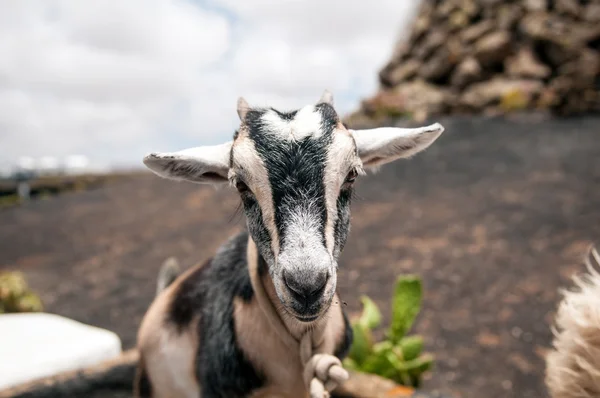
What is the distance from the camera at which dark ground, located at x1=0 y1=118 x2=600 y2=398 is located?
4809 millimetres

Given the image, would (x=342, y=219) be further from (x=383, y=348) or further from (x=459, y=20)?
(x=459, y=20)

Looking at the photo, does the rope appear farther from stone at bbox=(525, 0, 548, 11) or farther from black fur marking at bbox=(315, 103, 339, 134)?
stone at bbox=(525, 0, 548, 11)

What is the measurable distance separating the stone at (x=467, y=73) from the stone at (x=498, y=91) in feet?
1.92

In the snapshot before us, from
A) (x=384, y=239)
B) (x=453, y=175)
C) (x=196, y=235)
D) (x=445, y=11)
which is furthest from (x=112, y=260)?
(x=445, y=11)

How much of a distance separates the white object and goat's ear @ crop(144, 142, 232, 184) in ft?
5.47

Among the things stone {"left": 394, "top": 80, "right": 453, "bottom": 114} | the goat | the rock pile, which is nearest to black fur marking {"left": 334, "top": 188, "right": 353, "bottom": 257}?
the goat

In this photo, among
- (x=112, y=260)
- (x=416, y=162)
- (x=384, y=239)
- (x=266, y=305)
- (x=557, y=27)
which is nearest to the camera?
(x=266, y=305)

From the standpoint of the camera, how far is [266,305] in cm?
156

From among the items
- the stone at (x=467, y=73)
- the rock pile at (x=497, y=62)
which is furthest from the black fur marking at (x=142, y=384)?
the stone at (x=467, y=73)

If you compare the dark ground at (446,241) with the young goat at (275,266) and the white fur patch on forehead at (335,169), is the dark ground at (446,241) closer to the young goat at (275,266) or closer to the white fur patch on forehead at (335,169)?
the young goat at (275,266)

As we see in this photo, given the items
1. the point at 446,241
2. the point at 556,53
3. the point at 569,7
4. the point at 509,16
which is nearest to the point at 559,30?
the point at 556,53

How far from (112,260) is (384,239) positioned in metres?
4.74

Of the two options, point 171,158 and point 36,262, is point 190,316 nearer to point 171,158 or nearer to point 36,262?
point 171,158

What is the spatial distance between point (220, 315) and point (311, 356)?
1.30 ft
